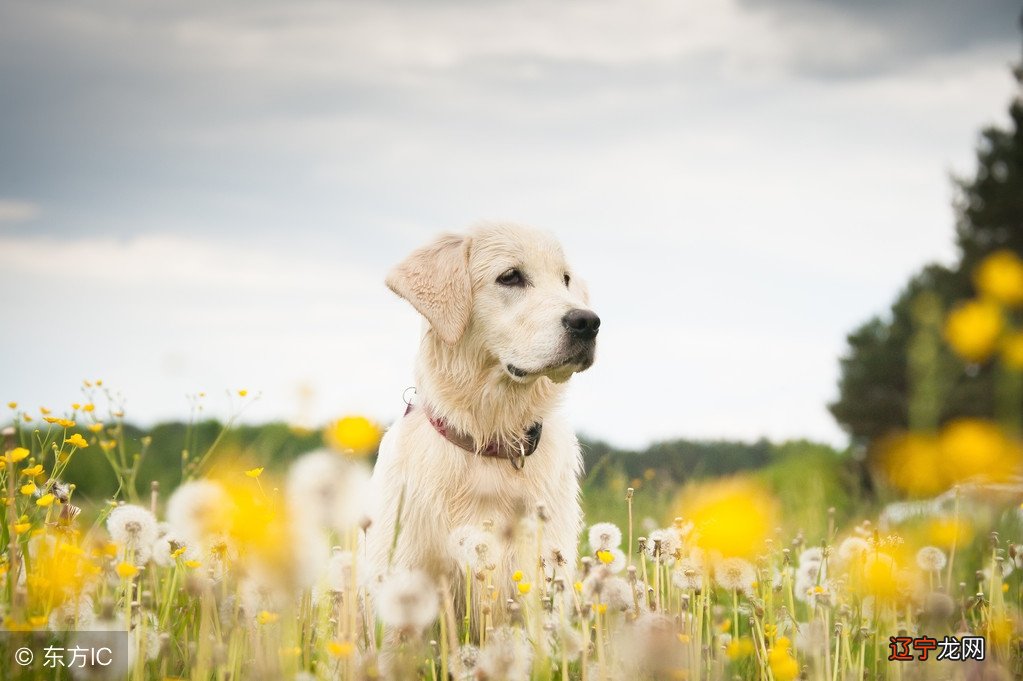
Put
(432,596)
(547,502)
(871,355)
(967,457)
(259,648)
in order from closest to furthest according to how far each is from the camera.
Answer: (259,648) < (432,596) < (967,457) < (547,502) < (871,355)

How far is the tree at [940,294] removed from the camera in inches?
930

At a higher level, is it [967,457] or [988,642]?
[967,457]

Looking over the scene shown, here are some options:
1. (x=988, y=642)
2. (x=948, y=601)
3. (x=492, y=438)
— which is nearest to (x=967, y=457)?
(x=988, y=642)

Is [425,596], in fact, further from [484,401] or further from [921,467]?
[921,467]

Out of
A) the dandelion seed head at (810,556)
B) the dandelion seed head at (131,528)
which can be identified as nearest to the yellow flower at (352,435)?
the dandelion seed head at (131,528)

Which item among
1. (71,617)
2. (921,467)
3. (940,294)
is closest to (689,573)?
(921,467)

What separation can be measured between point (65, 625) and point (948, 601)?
2744 millimetres

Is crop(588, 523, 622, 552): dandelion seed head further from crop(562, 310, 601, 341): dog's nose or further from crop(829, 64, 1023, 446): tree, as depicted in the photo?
crop(829, 64, 1023, 446): tree

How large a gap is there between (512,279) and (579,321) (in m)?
0.60

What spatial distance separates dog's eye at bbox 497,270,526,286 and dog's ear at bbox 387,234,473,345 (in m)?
0.17

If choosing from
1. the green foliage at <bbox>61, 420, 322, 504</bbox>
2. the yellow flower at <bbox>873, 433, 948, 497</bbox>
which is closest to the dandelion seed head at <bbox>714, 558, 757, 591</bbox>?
the yellow flower at <bbox>873, 433, 948, 497</bbox>

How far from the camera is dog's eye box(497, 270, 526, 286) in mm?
Answer: 4492

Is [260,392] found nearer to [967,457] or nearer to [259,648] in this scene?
[259,648]

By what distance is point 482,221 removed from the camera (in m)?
4.82
